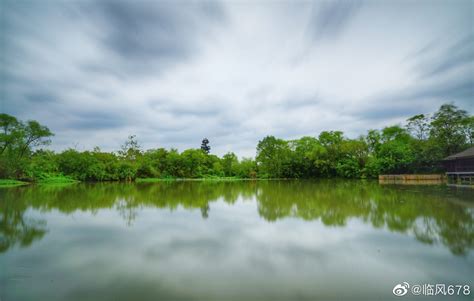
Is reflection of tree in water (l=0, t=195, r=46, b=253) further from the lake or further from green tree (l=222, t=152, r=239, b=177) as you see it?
green tree (l=222, t=152, r=239, b=177)

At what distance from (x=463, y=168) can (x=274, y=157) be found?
2469 cm

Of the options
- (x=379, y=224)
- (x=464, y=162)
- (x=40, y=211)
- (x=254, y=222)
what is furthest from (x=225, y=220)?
(x=464, y=162)

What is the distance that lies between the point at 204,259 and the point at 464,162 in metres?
24.5

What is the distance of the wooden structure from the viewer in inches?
713

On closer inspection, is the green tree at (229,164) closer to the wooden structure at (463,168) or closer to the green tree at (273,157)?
the green tree at (273,157)

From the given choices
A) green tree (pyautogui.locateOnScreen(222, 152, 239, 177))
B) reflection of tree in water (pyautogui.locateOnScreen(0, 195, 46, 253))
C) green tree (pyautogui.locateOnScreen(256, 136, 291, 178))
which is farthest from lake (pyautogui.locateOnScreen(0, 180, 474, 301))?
green tree (pyautogui.locateOnScreen(222, 152, 239, 177))

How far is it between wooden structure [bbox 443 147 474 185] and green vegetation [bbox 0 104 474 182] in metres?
5.84

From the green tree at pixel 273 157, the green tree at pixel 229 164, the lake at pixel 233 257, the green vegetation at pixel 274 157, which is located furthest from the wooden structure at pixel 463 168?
the green tree at pixel 229 164

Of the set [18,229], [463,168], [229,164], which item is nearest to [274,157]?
[229,164]

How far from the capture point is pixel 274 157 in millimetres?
40875

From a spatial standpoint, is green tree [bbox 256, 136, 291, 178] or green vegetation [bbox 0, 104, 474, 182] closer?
green vegetation [bbox 0, 104, 474, 182]

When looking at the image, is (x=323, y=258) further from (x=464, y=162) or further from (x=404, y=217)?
(x=464, y=162)

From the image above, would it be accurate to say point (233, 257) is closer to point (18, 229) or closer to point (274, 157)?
point (18, 229)

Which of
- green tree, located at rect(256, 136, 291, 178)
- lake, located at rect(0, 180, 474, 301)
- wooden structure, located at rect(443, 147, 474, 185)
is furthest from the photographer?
green tree, located at rect(256, 136, 291, 178)
